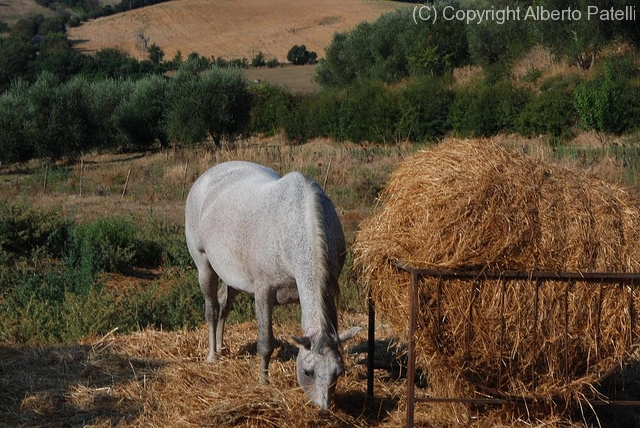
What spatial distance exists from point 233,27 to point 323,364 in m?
74.9

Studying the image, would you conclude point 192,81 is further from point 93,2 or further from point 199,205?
point 93,2

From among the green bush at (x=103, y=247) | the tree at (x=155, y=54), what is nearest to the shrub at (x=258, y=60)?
the tree at (x=155, y=54)

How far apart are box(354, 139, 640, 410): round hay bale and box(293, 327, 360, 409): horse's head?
1.90 feet

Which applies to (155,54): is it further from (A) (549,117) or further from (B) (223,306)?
(B) (223,306)

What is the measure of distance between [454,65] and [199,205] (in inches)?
1587

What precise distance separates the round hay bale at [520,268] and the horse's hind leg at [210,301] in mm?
2705

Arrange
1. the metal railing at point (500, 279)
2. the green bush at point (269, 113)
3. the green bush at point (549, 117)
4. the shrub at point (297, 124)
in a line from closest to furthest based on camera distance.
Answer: the metal railing at point (500, 279) → the green bush at point (549, 117) → the shrub at point (297, 124) → the green bush at point (269, 113)

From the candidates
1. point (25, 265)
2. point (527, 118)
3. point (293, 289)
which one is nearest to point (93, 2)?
point (527, 118)

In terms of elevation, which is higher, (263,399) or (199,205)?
(199,205)

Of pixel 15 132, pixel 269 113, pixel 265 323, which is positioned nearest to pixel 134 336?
pixel 265 323

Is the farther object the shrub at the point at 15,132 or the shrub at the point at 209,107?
the shrub at the point at 209,107

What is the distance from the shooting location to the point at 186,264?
499 inches

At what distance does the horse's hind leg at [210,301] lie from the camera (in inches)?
283

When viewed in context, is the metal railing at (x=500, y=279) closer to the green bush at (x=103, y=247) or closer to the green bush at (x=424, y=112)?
the green bush at (x=103, y=247)
